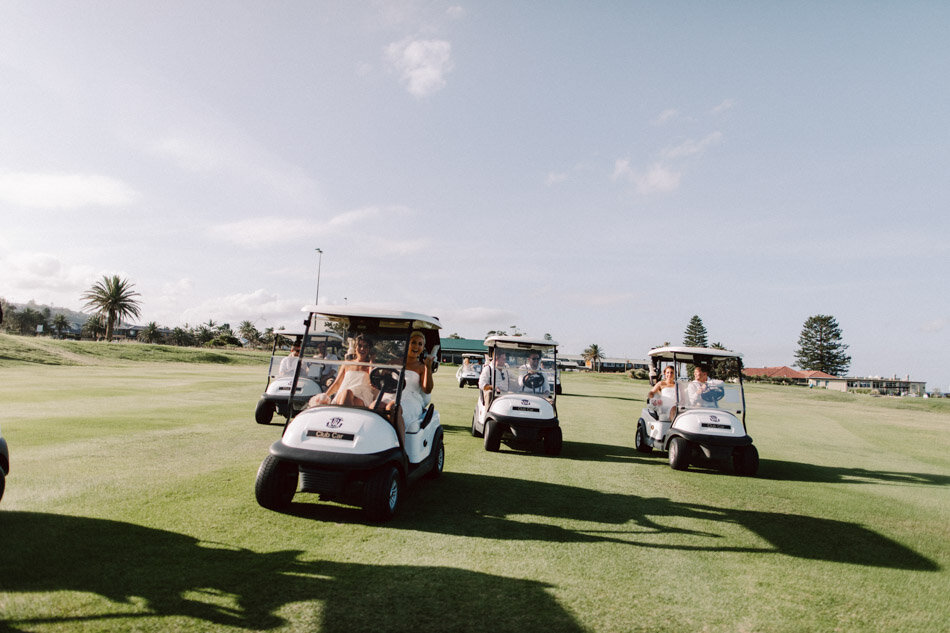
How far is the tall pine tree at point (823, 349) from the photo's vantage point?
109 m

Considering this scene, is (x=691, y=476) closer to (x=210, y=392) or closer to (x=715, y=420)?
(x=715, y=420)

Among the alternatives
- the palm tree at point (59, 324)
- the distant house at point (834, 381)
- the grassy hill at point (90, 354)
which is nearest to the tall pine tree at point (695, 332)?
the distant house at point (834, 381)

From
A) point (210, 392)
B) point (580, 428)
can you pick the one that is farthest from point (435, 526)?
point (210, 392)

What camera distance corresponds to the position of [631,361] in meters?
136

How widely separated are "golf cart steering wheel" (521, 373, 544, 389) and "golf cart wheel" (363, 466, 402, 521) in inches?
223

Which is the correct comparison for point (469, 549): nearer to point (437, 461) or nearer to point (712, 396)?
point (437, 461)

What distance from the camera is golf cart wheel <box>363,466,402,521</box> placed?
17.7 ft

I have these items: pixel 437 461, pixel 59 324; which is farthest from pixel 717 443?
pixel 59 324

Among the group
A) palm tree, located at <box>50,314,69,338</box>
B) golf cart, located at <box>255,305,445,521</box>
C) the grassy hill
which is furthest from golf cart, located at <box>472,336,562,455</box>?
palm tree, located at <box>50,314,69,338</box>

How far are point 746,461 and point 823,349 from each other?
395 ft

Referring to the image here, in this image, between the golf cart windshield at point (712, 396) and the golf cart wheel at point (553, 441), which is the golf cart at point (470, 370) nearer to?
the golf cart wheel at point (553, 441)

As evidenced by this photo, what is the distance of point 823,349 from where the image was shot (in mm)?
110812

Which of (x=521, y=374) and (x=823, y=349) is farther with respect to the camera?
(x=823, y=349)

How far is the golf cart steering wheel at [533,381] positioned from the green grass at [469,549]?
1.72 metres
